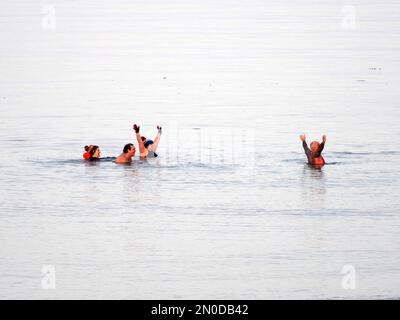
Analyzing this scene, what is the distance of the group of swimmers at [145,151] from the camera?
20.6 m

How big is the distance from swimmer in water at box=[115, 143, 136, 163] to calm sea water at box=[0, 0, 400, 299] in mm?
213

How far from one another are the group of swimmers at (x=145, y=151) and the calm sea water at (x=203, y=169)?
0.26 meters

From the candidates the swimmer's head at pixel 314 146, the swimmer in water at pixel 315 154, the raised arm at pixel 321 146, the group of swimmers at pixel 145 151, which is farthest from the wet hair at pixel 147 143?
the raised arm at pixel 321 146

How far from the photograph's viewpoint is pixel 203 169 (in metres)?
21.0

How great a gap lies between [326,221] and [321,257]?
2055mm

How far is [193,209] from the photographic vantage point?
58.3 ft

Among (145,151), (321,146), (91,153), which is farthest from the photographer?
(145,151)

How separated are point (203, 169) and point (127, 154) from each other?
1.59m

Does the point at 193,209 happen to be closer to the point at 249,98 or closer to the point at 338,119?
the point at 338,119

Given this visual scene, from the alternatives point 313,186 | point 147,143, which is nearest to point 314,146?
point 313,186

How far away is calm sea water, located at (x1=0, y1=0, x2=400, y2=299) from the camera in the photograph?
14.3m

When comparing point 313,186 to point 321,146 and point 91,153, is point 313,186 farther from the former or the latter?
point 91,153

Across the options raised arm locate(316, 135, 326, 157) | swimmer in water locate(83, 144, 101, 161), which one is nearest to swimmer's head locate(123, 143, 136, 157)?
swimmer in water locate(83, 144, 101, 161)

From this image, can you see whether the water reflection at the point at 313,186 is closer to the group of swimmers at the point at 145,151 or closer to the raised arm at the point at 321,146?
the group of swimmers at the point at 145,151
